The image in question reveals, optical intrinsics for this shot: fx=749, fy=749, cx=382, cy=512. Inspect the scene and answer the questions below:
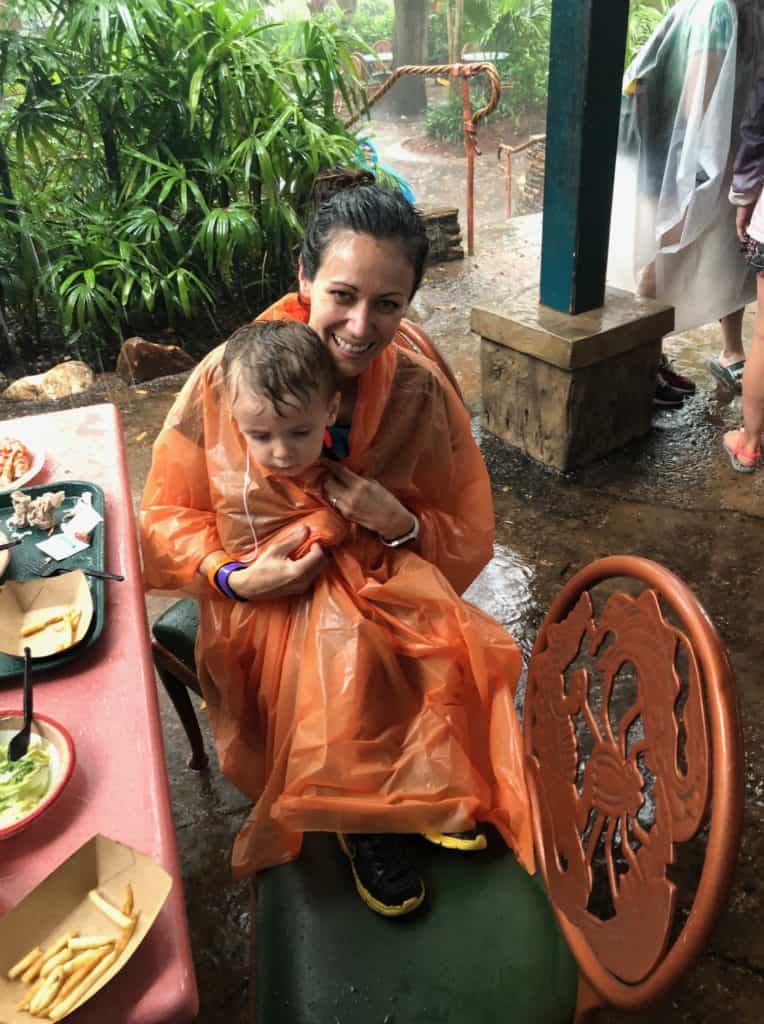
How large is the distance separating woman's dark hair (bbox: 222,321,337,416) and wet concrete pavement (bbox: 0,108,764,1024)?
0.97m

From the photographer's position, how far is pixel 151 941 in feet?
2.47

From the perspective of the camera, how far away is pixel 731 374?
3.90 m

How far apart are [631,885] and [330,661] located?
626mm

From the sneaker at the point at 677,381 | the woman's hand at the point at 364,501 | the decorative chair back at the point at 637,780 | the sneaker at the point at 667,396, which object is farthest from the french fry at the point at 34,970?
the sneaker at the point at 677,381

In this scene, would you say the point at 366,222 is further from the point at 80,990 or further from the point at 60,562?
the point at 80,990

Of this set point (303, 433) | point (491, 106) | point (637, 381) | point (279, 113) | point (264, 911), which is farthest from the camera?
point (491, 106)

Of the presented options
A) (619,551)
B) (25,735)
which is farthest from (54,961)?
(619,551)

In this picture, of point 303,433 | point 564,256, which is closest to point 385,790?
point 303,433

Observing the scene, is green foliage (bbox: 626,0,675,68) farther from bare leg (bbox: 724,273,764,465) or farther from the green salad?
the green salad

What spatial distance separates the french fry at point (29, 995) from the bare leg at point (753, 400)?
3.03 metres

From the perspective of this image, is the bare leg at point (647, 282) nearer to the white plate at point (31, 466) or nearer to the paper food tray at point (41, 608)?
the white plate at point (31, 466)

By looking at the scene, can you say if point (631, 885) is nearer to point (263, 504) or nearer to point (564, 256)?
point (263, 504)

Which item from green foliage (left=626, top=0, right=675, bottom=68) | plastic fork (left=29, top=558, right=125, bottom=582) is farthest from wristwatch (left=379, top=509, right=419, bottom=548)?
green foliage (left=626, top=0, right=675, bottom=68)

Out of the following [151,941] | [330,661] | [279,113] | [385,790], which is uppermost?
[279,113]
